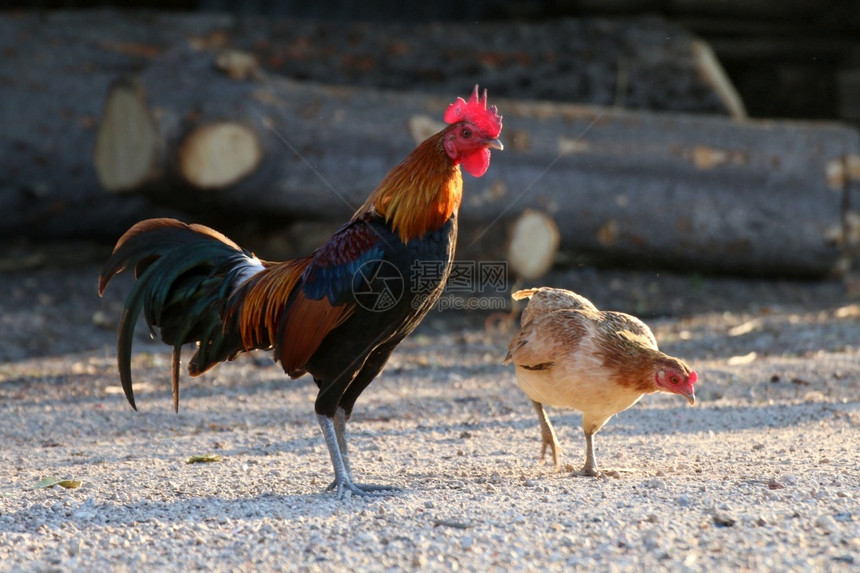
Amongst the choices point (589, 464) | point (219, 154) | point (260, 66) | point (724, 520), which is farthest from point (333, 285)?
point (260, 66)

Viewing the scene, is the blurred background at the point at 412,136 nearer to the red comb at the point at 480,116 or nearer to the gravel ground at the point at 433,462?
the gravel ground at the point at 433,462

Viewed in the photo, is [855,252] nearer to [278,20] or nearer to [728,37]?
[728,37]

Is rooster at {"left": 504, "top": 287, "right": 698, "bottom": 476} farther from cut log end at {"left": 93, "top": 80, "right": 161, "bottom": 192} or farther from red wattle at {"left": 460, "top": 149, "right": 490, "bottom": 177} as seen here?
cut log end at {"left": 93, "top": 80, "right": 161, "bottom": 192}

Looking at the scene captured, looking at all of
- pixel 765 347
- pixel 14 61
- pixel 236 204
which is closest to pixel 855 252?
pixel 765 347

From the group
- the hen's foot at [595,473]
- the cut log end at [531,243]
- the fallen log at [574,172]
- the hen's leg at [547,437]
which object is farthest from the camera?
the cut log end at [531,243]

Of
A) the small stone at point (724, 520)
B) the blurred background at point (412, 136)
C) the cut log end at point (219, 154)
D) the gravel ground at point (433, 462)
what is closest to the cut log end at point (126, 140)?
the blurred background at point (412, 136)

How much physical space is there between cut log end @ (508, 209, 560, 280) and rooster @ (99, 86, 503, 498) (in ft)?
15.8

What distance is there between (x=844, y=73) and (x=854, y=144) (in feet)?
11.6

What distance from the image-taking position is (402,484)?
15.6 ft

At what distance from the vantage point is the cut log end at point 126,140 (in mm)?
8852

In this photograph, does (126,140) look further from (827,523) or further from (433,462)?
(827,523)

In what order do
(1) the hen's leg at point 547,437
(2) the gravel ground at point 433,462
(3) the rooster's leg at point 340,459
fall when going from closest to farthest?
1. (2) the gravel ground at point 433,462
2. (3) the rooster's leg at point 340,459
3. (1) the hen's leg at point 547,437

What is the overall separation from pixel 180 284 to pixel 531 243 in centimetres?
530

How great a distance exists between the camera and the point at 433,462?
205 inches
